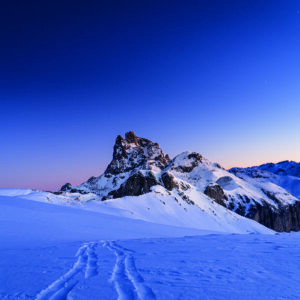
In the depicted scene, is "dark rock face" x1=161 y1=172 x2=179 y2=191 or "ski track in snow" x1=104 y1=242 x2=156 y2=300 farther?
"dark rock face" x1=161 y1=172 x2=179 y2=191

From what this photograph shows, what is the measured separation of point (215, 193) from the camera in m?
117

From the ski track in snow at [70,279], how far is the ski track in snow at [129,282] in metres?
0.66

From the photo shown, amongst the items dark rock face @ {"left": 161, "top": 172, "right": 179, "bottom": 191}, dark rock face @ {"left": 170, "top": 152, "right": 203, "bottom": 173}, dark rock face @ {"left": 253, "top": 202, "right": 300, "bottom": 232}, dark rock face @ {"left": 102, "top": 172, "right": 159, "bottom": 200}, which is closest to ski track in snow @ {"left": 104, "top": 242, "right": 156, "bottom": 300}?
dark rock face @ {"left": 161, "top": 172, "right": 179, "bottom": 191}

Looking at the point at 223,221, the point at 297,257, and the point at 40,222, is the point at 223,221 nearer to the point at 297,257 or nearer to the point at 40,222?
the point at 40,222

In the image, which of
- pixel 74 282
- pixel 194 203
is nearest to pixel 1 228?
pixel 74 282

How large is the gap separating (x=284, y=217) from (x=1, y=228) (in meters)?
151

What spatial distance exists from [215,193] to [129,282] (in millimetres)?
118607

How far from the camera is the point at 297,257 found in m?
7.61

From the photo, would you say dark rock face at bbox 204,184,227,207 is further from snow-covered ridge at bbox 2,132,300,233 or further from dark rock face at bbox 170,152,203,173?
dark rock face at bbox 170,152,203,173

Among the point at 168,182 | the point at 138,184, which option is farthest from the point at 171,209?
the point at 138,184

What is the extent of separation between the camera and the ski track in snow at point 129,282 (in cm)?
436

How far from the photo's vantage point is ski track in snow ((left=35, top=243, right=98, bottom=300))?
449 centimetres

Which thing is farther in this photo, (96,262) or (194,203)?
(194,203)

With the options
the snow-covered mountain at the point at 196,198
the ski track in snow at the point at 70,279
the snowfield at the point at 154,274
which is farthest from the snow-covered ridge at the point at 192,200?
the ski track in snow at the point at 70,279
